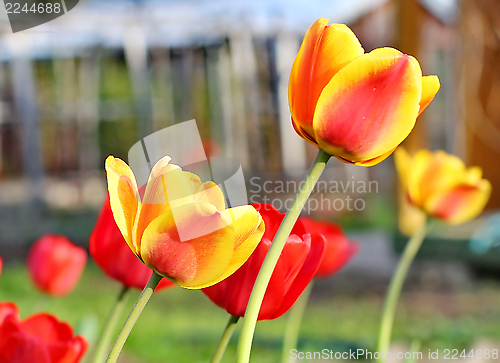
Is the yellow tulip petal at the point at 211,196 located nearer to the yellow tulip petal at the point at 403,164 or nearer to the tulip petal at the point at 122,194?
the tulip petal at the point at 122,194

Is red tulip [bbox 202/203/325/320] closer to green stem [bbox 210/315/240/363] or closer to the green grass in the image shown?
green stem [bbox 210/315/240/363]

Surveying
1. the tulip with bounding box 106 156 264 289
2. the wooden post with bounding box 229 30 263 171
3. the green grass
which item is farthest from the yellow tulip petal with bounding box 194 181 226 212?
the wooden post with bounding box 229 30 263 171

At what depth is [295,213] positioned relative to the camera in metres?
0.15

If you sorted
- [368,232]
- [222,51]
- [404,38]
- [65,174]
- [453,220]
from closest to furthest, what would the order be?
[453,220] → [404,38] → [368,232] → [222,51] → [65,174]

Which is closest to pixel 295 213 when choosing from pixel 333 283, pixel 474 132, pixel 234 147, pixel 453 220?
pixel 453 220

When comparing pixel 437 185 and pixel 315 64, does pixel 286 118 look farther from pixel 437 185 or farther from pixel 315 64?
pixel 315 64

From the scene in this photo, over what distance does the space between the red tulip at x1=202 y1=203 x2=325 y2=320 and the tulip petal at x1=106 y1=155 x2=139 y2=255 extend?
47 mm

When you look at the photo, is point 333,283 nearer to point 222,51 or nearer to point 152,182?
point 152,182

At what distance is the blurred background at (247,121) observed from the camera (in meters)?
2.24

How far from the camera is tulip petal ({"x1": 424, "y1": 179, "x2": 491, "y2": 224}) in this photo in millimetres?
436

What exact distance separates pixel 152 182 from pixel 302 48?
8 centimetres

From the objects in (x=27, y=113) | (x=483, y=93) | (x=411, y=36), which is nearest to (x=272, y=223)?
(x=411, y=36)

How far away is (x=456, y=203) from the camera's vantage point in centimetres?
45

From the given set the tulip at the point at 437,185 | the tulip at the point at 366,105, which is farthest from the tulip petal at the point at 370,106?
the tulip at the point at 437,185
